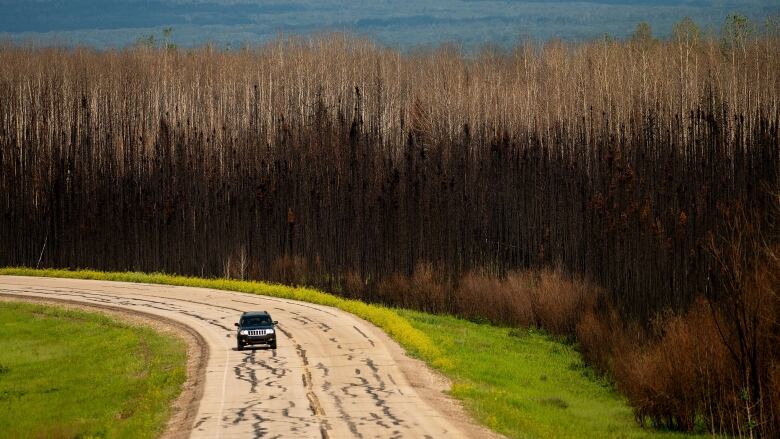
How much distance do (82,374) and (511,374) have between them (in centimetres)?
1415

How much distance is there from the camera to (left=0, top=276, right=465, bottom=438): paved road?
2794 cm

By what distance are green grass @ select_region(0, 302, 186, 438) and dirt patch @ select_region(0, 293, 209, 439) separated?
320 mm

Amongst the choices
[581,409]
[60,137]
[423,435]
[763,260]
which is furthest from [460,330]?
[60,137]

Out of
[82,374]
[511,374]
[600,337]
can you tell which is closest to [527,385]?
[511,374]

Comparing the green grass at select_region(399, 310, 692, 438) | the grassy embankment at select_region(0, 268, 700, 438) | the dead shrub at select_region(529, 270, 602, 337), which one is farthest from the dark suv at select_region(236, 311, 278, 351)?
the dead shrub at select_region(529, 270, 602, 337)

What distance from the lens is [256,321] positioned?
135 ft

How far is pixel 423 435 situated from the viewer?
87.9 ft

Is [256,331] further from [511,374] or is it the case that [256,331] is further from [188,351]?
[511,374]

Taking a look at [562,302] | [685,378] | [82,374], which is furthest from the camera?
[562,302]

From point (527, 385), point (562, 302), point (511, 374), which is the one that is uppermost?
point (562, 302)

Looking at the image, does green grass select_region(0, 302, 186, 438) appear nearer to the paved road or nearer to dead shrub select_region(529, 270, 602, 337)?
the paved road

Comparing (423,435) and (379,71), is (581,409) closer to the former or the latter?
(423,435)

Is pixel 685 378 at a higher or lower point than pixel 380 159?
lower

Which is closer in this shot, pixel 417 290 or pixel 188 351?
pixel 188 351
